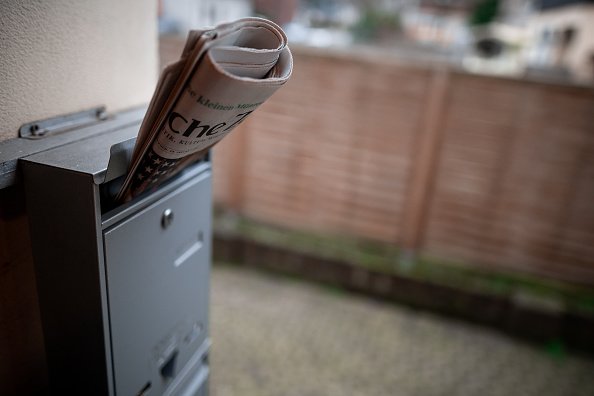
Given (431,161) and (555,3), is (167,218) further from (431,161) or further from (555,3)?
(555,3)

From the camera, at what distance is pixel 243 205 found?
4504 mm

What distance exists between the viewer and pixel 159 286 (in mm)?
1487

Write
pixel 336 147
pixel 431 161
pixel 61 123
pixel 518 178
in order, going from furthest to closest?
pixel 336 147, pixel 431 161, pixel 518 178, pixel 61 123

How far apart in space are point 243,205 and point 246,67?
3.47m

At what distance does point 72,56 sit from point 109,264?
2.29 ft

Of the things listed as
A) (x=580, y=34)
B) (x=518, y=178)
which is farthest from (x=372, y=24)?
(x=518, y=178)

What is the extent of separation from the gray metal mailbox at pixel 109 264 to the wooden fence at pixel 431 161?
8.01 feet

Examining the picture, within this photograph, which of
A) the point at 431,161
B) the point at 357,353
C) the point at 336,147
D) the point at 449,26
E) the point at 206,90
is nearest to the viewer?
the point at 206,90

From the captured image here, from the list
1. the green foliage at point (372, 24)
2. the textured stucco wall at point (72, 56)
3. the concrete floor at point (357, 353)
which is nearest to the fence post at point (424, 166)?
the concrete floor at point (357, 353)

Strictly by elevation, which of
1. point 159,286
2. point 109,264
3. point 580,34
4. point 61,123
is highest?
point 580,34

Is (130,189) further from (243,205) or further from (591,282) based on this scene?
(591,282)

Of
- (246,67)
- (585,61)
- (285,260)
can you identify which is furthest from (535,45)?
(246,67)

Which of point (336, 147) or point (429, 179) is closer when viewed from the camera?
point (429, 179)

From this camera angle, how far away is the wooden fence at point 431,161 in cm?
351
